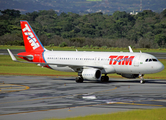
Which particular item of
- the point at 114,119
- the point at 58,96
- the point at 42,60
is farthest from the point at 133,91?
the point at 42,60

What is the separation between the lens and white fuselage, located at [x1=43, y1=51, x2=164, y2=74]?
40.1 meters

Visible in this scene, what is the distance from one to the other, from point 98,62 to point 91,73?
2.91 meters

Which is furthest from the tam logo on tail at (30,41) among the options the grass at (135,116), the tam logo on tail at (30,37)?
the grass at (135,116)

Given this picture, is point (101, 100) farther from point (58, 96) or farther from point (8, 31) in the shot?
point (8, 31)

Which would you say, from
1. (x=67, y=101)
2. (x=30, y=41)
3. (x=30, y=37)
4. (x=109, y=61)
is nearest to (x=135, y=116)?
(x=67, y=101)

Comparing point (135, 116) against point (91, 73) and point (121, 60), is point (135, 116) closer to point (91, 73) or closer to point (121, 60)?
point (91, 73)

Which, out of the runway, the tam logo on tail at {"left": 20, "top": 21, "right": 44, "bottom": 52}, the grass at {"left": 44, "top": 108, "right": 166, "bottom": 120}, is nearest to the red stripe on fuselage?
the runway

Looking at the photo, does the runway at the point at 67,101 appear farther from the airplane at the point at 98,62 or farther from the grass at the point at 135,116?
the airplane at the point at 98,62

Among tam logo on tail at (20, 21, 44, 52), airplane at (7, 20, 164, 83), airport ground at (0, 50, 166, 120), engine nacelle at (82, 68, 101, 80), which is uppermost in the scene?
tam logo on tail at (20, 21, 44, 52)

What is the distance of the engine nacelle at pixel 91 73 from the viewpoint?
4053 cm

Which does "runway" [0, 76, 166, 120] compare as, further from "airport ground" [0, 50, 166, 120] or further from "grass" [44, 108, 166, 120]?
"grass" [44, 108, 166, 120]

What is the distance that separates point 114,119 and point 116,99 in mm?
8538

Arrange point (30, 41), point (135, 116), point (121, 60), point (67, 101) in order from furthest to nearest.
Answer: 1. point (30, 41)
2. point (121, 60)
3. point (67, 101)
4. point (135, 116)

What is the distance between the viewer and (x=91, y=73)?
40.7 metres
